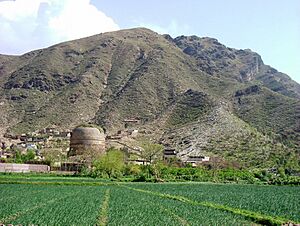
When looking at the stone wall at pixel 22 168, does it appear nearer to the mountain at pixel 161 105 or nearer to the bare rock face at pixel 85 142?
the bare rock face at pixel 85 142

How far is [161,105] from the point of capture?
6191 inches

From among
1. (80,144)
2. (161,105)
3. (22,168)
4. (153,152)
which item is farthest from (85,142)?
(161,105)

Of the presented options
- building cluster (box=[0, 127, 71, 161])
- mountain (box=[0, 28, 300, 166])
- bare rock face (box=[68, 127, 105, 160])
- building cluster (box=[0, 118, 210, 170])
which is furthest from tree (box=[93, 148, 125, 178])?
building cluster (box=[0, 127, 71, 161])

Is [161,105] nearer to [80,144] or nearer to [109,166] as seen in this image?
[80,144]

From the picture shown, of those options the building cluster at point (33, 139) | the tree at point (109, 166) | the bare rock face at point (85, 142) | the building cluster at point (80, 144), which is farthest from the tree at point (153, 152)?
the building cluster at point (33, 139)

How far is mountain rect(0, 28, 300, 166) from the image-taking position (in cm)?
11462

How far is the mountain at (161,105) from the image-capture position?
115 meters

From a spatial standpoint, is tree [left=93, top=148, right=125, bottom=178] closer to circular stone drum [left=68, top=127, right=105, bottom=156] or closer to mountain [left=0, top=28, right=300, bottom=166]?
circular stone drum [left=68, top=127, right=105, bottom=156]

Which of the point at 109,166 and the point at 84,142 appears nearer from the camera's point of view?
the point at 109,166

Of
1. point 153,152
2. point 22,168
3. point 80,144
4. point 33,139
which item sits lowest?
point 22,168

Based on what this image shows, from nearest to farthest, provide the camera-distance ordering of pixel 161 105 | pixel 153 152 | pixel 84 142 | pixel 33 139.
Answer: pixel 153 152 < pixel 84 142 < pixel 33 139 < pixel 161 105

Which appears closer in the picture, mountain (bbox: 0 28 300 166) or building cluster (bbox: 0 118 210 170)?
building cluster (bbox: 0 118 210 170)

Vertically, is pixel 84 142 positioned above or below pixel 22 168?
above

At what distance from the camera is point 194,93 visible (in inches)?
5969
